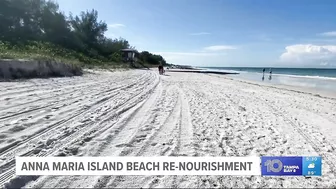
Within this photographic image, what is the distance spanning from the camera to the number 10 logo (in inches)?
130

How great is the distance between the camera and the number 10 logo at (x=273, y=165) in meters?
3.31

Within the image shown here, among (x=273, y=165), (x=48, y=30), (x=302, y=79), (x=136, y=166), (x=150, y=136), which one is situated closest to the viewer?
(x=136, y=166)

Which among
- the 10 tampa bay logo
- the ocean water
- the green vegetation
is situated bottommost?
the 10 tampa bay logo

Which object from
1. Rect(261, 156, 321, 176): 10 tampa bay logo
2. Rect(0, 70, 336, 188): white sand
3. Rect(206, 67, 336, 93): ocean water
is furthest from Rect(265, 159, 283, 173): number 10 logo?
Rect(206, 67, 336, 93): ocean water

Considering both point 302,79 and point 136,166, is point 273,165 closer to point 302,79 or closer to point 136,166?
point 136,166

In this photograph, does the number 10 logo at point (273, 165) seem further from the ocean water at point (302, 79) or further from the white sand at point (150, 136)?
the ocean water at point (302, 79)

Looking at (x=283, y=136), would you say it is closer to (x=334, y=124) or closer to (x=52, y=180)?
(x=334, y=124)

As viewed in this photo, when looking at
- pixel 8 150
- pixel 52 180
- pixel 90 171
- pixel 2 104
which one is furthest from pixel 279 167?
pixel 2 104

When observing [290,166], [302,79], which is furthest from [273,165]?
[302,79]

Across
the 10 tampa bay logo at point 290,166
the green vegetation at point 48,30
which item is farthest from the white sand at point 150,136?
the green vegetation at point 48,30

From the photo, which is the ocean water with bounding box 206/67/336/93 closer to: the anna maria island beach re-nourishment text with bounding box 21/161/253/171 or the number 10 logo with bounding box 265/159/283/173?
the number 10 logo with bounding box 265/159/283/173

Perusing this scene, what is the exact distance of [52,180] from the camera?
2.74 meters

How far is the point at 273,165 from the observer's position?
11.1 ft

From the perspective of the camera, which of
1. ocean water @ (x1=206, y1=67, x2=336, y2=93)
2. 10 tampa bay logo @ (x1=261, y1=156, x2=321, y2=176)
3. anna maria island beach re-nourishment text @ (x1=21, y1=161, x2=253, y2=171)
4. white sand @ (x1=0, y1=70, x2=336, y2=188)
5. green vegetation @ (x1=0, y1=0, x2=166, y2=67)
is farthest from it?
green vegetation @ (x1=0, y1=0, x2=166, y2=67)
